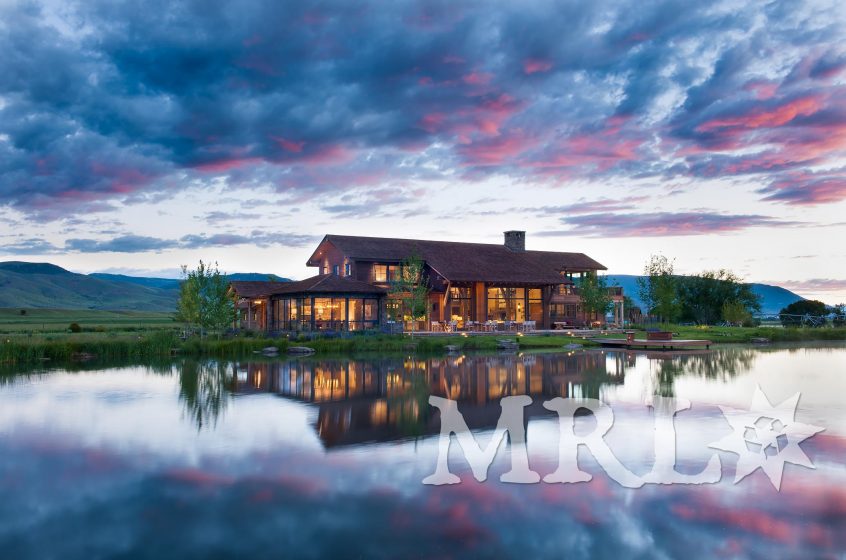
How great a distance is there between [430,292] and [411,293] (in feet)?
15.8

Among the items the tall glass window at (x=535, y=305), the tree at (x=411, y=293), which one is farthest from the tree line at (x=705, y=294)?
the tree at (x=411, y=293)

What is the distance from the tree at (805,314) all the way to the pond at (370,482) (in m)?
47.5

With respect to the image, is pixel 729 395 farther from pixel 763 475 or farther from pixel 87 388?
pixel 87 388

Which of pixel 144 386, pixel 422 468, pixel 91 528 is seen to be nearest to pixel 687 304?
pixel 144 386

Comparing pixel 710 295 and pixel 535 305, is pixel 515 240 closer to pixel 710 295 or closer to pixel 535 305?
pixel 535 305

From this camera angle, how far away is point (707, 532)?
7980 millimetres

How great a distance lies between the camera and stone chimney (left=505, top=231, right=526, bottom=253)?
59.7 metres

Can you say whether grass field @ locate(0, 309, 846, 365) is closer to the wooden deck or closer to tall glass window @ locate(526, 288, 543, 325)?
the wooden deck

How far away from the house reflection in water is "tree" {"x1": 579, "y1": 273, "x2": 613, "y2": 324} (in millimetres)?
18337

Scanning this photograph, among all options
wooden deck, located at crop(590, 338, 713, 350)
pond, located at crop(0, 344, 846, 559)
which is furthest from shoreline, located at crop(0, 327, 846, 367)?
pond, located at crop(0, 344, 846, 559)

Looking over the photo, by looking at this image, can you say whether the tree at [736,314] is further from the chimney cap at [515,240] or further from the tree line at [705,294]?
the chimney cap at [515,240]

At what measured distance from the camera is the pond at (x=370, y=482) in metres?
7.85

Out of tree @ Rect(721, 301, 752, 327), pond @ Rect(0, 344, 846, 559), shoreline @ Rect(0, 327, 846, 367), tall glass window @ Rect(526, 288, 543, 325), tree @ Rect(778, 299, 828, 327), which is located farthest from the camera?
tree @ Rect(778, 299, 828, 327)

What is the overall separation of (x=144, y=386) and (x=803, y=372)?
2599cm
